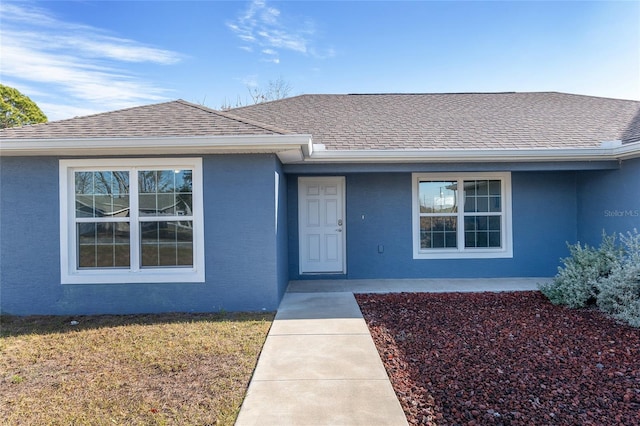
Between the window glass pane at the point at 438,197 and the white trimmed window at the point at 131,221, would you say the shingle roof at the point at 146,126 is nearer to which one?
the white trimmed window at the point at 131,221

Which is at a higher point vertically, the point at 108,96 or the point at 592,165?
the point at 108,96

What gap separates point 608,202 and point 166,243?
851 cm

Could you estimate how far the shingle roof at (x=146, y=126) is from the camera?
5.72m

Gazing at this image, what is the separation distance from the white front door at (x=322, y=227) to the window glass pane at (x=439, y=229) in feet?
6.11

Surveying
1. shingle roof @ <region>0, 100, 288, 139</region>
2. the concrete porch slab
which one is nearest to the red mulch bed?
the concrete porch slab

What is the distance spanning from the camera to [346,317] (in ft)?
18.2

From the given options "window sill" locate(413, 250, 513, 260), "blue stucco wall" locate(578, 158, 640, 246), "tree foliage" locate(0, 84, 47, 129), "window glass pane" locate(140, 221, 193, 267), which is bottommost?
"window sill" locate(413, 250, 513, 260)

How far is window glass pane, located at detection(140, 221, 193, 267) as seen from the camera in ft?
20.0

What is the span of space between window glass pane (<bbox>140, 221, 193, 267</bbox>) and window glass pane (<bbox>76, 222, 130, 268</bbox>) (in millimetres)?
300

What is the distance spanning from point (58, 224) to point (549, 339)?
24.0ft

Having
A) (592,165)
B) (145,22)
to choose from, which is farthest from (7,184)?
(592,165)

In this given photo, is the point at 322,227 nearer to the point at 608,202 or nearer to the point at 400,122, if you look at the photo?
the point at 400,122

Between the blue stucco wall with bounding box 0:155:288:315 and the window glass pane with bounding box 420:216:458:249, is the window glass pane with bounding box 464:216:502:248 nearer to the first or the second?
the window glass pane with bounding box 420:216:458:249

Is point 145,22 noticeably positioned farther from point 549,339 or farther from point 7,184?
point 549,339
